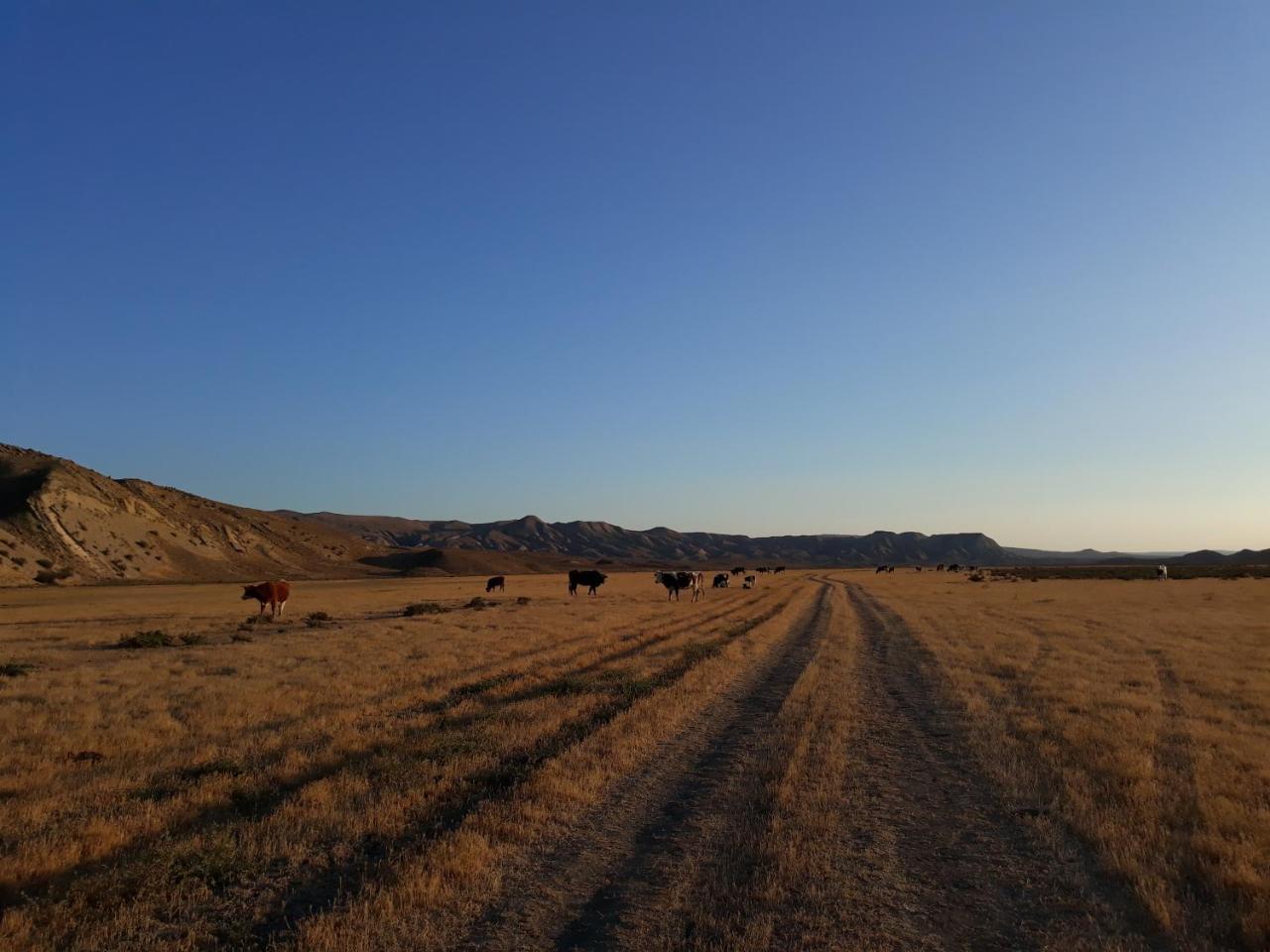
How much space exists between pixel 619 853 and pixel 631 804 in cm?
146

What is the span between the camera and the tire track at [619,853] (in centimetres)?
579

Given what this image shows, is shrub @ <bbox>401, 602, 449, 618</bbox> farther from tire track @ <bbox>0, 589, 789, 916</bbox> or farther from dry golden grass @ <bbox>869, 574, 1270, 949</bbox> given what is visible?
dry golden grass @ <bbox>869, 574, 1270, 949</bbox>

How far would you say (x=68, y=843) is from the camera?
731 cm

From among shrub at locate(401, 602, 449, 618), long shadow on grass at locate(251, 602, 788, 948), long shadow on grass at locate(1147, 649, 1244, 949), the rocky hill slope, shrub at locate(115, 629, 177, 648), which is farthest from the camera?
the rocky hill slope

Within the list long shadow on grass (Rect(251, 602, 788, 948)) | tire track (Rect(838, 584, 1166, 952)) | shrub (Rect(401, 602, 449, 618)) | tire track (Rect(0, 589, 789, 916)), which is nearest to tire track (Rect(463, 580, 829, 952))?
long shadow on grass (Rect(251, 602, 788, 948))

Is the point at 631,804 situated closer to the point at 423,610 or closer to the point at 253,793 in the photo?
the point at 253,793

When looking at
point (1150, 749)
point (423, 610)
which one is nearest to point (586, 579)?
point (423, 610)

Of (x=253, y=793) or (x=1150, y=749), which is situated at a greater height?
(x=1150, y=749)

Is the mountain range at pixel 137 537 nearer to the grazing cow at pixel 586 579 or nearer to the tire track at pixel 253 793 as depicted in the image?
the grazing cow at pixel 586 579

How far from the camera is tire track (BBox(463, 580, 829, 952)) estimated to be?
5789 millimetres

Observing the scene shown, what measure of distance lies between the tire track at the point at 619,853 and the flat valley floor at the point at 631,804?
0.03 m

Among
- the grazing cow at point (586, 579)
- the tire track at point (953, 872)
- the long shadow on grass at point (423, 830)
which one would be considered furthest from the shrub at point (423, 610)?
Answer: the tire track at point (953, 872)

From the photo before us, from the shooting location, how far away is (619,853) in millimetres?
7348

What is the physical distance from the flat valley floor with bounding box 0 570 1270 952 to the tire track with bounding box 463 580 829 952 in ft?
0.11
